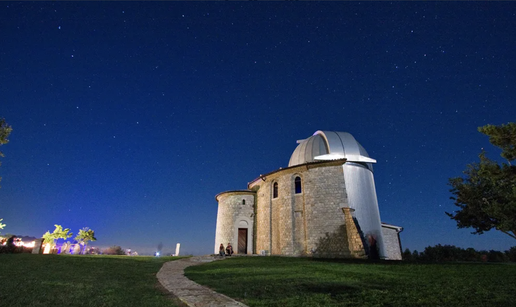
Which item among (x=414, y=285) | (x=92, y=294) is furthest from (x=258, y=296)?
(x=414, y=285)

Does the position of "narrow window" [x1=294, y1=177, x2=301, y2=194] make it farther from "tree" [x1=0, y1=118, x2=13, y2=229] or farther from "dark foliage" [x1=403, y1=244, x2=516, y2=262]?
"tree" [x1=0, y1=118, x2=13, y2=229]

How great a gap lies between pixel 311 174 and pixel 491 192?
40.3 feet

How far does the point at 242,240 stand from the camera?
26.1 m

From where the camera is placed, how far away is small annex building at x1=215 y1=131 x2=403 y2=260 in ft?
64.7

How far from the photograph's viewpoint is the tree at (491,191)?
440 inches

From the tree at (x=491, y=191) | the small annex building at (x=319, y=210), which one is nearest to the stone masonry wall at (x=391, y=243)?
the small annex building at (x=319, y=210)

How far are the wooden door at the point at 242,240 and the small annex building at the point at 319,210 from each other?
0.03 meters

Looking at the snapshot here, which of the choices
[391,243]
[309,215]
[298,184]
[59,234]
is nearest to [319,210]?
[309,215]

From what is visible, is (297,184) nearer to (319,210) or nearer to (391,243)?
(319,210)

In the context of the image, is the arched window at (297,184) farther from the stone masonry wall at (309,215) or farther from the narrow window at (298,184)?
the stone masonry wall at (309,215)

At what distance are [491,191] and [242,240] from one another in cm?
2037

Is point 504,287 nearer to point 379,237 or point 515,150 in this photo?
point 515,150

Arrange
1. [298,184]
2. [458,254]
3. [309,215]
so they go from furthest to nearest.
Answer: [458,254]
[298,184]
[309,215]

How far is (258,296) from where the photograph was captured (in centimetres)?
592
